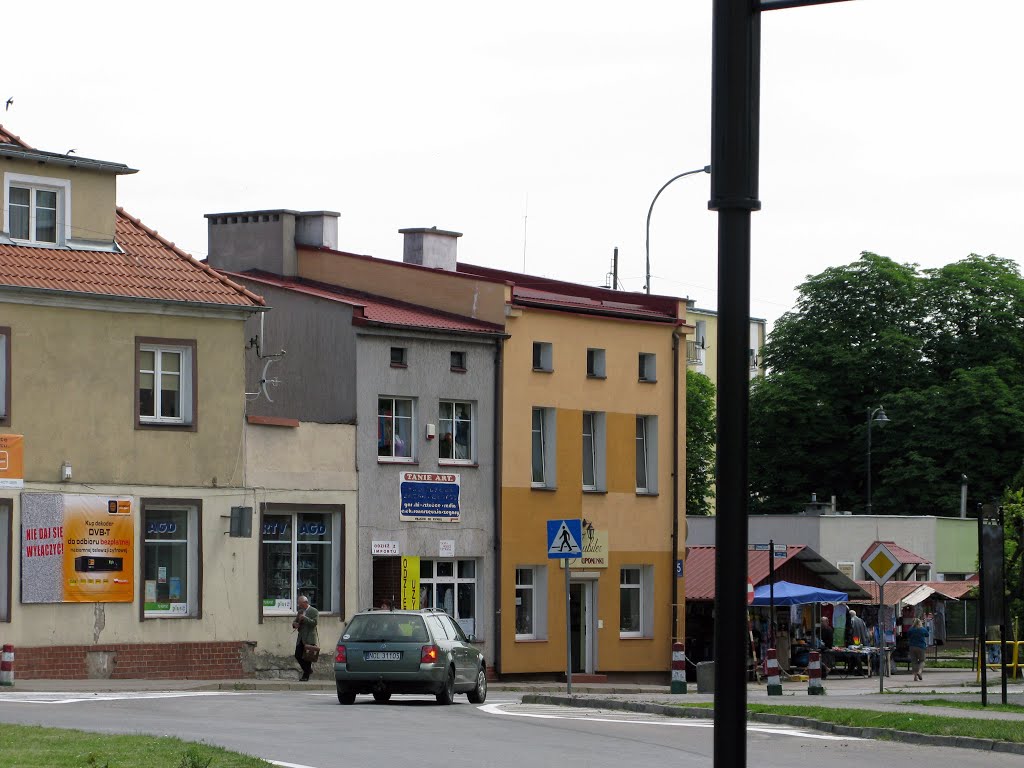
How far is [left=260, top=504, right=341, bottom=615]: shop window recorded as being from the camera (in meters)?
37.8

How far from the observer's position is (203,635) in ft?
119

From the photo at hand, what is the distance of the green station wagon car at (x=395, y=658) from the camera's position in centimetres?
2692

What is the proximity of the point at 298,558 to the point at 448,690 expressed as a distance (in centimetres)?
1182

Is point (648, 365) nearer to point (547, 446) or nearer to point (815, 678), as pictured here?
point (547, 446)

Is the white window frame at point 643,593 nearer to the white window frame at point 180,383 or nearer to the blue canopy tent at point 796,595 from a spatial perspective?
the blue canopy tent at point 796,595

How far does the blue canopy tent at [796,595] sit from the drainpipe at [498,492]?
21.9 ft

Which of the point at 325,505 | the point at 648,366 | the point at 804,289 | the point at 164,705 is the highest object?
the point at 804,289

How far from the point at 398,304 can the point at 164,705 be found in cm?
1922

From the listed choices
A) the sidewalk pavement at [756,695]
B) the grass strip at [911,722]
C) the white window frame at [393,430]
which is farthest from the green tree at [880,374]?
the grass strip at [911,722]

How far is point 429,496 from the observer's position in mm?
40938

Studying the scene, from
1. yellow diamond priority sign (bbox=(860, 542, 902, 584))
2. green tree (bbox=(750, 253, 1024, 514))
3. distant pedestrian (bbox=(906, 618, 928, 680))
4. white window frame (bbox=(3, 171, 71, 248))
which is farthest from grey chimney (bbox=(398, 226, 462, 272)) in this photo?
green tree (bbox=(750, 253, 1024, 514))

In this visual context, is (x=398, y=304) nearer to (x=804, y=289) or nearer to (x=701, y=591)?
(x=701, y=591)

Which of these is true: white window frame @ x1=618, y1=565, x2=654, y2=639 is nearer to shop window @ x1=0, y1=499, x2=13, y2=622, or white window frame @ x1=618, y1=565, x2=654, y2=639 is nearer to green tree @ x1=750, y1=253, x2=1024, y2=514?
shop window @ x1=0, y1=499, x2=13, y2=622

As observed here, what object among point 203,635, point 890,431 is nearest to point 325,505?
point 203,635
